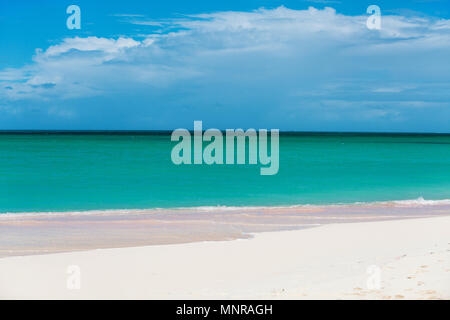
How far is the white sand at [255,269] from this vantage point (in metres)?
5.78

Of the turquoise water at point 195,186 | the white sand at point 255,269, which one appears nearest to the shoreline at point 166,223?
the white sand at point 255,269

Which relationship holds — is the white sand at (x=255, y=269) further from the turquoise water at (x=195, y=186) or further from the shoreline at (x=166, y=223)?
the turquoise water at (x=195, y=186)

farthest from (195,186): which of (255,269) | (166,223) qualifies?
(255,269)

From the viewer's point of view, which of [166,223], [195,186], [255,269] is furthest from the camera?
[195,186]

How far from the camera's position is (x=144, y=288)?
19.9ft

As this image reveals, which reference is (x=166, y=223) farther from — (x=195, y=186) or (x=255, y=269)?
(x=195, y=186)

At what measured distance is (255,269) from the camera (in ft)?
23.1

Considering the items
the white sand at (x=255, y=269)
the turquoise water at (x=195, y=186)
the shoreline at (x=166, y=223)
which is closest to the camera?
the white sand at (x=255, y=269)

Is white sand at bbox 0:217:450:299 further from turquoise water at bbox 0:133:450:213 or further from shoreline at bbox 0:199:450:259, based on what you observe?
turquoise water at bbox 0:133:450:213

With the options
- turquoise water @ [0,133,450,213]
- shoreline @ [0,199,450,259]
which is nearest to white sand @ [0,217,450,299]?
shoreline @ [0,199,450,259]

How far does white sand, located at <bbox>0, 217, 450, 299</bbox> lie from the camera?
578cm

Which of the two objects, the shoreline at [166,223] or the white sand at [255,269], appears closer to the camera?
the white sand at [255,269]
